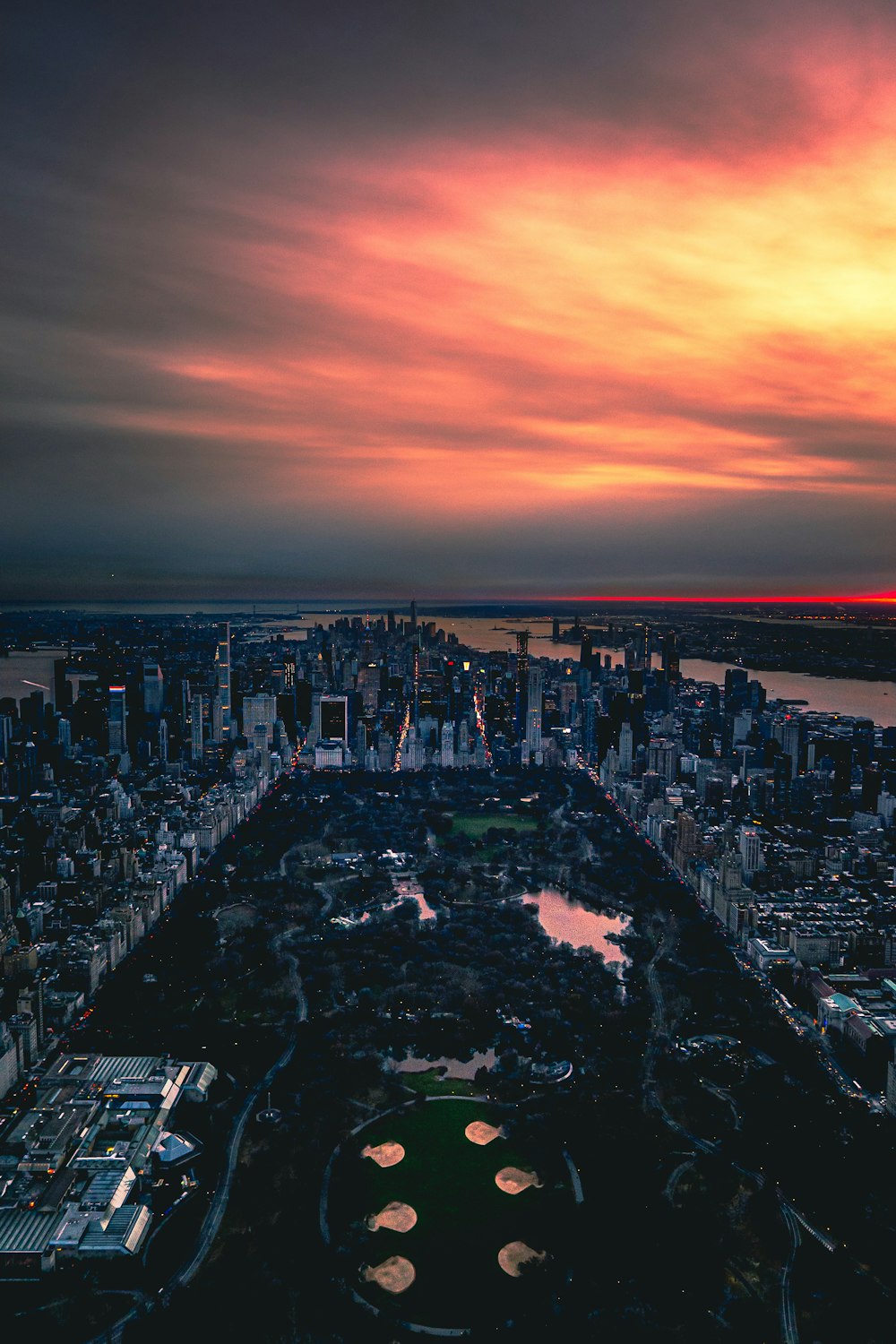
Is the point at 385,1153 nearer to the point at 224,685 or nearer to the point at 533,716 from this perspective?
the point at 533,716

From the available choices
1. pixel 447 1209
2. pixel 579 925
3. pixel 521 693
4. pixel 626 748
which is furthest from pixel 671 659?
pixel 447 1209

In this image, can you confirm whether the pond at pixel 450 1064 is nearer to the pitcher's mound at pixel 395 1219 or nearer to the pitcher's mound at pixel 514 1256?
the pitcher's mound at pixel 395 1219

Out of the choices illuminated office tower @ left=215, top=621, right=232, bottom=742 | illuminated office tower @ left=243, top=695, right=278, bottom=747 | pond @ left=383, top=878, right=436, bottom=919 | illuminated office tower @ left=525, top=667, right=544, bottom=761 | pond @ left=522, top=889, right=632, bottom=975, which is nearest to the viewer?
pond @ left=522, top=889, right=632, bottom=975

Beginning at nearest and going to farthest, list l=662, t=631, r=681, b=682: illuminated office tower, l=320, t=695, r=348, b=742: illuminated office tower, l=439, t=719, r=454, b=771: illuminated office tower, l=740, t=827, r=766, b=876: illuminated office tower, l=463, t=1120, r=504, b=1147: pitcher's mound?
l=463, t=1120, r=504, b=1147: pitcher's mound < l=740, t=827, r=766, b=876: illuminated office tower < l=439, t=719, r=454, b=771: illuminated office tower < l=320, t=695, r=348, b=742: illuminated office tower < l=662, t=631, r=681, b=682: illuminated office tower

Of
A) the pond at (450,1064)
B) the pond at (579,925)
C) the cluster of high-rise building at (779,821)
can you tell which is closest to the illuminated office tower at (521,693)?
the cluster of high-rise building at (779,821)

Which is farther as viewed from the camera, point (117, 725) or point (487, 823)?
point (117, 725)

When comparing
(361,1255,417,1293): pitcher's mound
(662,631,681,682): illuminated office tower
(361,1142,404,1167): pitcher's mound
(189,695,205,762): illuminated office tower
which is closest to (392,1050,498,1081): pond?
(361,1142,404,1167): pitcher's mound

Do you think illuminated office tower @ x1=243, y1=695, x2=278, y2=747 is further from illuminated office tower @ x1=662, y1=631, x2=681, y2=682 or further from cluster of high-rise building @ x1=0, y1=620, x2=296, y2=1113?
illuminated office tower @ x1=662, y1=631, x2=681, y2=682
